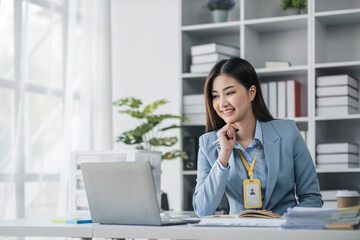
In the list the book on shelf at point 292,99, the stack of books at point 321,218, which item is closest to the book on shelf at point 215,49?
the book on shelf at point 292,99

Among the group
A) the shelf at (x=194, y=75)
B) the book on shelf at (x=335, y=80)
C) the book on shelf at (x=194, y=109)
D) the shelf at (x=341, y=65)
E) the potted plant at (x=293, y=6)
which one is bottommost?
the book on shelf at (x=194, y=109)

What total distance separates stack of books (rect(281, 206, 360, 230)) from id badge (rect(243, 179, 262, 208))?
30.4 inches

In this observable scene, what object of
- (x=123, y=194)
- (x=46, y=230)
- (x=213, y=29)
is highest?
(x=213, y=29)

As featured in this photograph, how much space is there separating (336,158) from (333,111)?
317mm

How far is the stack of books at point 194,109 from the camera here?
13.4ft

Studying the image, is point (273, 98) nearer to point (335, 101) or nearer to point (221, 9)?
point (335, 101)

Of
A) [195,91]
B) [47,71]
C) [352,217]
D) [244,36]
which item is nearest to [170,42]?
[195,91]

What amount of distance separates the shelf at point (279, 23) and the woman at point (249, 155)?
63.2 inches

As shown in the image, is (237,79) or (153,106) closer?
(237,79)

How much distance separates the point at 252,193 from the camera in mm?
2213

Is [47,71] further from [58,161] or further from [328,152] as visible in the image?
[328,152]

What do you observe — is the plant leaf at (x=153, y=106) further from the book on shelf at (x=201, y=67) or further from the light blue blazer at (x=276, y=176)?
the light blue blazer at (x=276, y=176)

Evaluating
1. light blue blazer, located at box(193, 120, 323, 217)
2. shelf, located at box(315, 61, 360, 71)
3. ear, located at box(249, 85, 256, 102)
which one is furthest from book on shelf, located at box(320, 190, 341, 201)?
ear, located at box(249, 85, 256, 102)

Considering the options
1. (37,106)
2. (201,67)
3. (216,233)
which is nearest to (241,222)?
(216,233)
